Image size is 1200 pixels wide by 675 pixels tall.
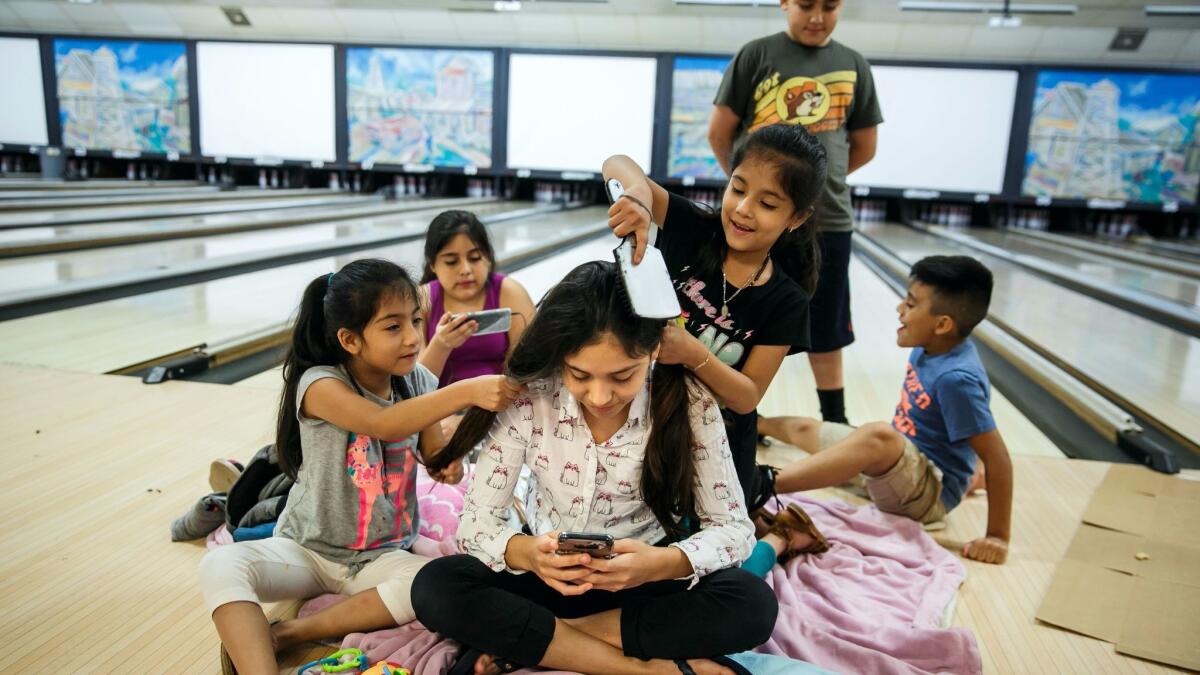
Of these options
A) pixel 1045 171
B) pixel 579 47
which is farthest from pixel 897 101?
pixel 579 47

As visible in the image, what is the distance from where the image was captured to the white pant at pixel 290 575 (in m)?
1.19

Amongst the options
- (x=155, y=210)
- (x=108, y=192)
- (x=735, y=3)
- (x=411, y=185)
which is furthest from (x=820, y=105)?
(x=411, y=185)

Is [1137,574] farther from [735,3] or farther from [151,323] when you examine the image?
[735,3]

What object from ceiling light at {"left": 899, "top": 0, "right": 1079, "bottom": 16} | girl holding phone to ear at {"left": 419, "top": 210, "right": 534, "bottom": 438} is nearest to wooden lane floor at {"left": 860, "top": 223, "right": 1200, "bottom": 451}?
girl holding phone to ear at {"left": 419, "top": 210, "right": 534, "bottom": 438}

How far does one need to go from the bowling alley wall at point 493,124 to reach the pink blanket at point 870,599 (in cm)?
775

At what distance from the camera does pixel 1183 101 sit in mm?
8156

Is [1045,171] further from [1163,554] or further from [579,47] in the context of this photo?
[1163,554]

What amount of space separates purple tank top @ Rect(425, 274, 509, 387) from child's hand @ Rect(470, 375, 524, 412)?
93 centimetres

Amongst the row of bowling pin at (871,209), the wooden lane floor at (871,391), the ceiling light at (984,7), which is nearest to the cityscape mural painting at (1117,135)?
the ceiling light at (984,7)

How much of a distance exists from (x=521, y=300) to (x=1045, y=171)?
322 inches

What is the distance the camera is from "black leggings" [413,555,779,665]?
1177mm

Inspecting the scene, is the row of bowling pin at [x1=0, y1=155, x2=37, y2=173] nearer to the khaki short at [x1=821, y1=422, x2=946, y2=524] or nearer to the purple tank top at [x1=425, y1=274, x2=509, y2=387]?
the purple tank top at [x1=425, y1=274, x2=509, y2=387]

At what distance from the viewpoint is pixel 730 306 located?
4.83ft

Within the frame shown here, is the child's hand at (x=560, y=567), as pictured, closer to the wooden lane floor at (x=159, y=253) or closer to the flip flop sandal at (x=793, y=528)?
the flip flop sandal at (x=793, y=528)
